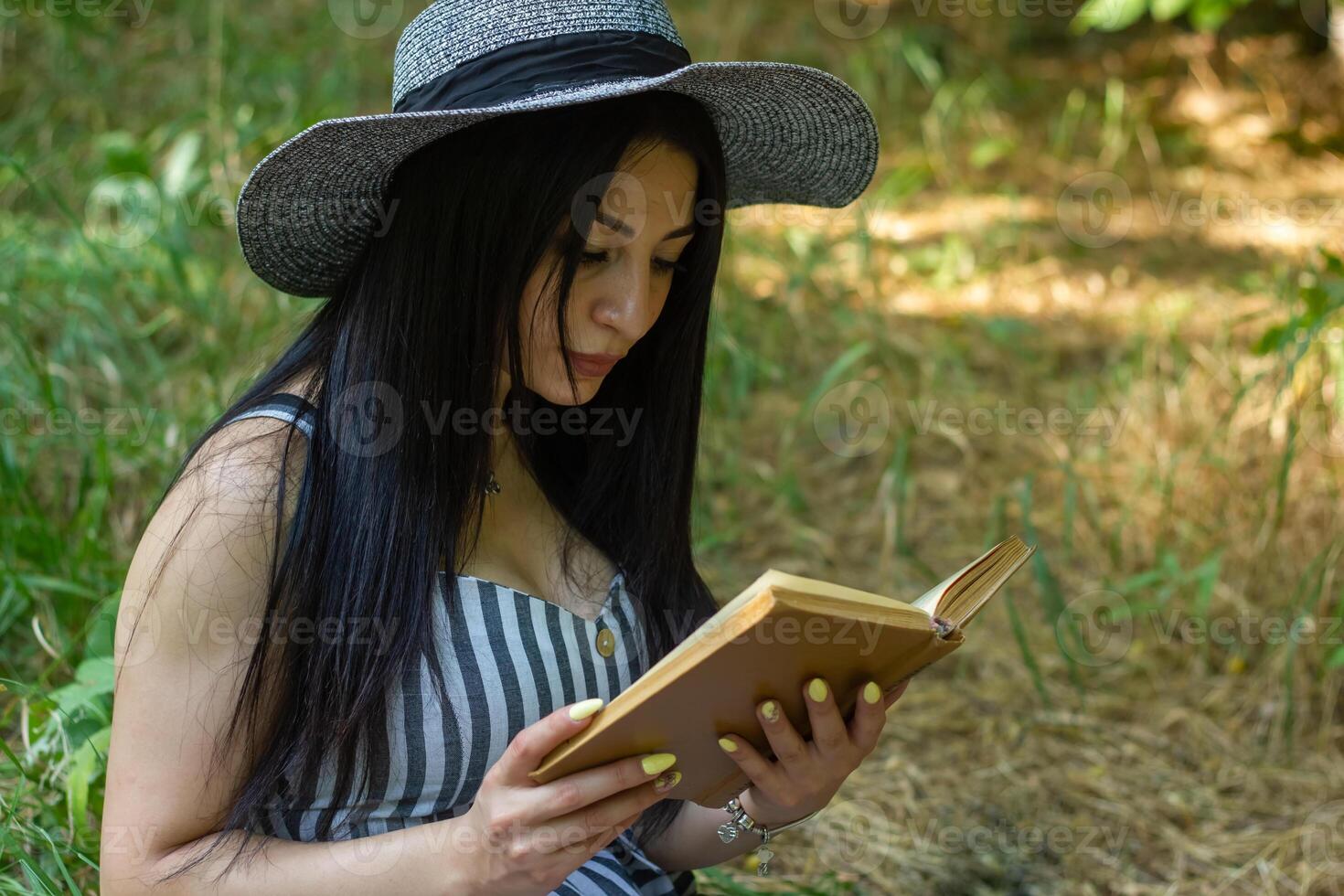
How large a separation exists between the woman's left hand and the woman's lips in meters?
0.40

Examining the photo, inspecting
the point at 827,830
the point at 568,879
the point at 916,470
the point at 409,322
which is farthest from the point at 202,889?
the point at 916,470

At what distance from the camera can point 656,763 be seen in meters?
1.14

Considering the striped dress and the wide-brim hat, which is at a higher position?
the wide-brim hat

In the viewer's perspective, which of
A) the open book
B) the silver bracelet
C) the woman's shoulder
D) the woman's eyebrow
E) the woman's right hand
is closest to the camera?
the open book

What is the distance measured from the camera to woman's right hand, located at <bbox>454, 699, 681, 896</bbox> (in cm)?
110

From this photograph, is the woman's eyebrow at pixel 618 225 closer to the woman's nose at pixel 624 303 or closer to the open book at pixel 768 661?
the woman's nose at pixel 624 303

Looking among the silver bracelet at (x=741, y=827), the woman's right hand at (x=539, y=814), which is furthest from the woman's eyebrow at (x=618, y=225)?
the silver bracelet at (x=741, y=827)

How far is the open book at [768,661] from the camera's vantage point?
3.21ft

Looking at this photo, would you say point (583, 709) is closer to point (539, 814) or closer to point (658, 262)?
point (539, 814)

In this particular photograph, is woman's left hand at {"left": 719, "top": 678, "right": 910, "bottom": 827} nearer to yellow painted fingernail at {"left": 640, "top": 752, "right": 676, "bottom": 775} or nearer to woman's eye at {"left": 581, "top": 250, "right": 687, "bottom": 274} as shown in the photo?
yellow painted fingernail at {"left": 640, "top": 752, "right": 676, "bottom": 775}

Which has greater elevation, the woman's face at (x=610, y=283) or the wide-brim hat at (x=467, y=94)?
the wide-brim hat at (x=467, y=94)

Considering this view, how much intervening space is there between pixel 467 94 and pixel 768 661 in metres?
0.63

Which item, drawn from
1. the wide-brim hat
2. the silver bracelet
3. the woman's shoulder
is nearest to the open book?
the silver bracelet

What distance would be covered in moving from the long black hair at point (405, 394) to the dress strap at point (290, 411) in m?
0.01
